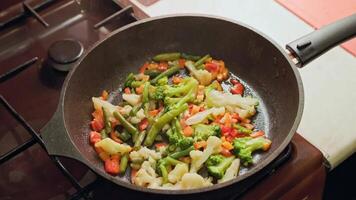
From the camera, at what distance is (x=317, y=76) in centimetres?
118

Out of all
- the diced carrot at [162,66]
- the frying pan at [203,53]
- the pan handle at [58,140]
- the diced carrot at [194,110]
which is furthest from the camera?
the diced carrot at [162,66]

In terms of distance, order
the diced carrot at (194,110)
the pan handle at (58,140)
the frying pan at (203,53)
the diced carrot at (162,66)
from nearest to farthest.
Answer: the pan handle at (58,140) → the frying pan at (203,53) → the diced carrot at (194,110) → the diced carrot at (162,66)

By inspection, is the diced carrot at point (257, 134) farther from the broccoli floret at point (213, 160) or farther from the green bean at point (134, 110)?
the green bean at point (134, 110)

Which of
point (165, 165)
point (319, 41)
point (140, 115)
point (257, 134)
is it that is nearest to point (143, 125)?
point (140, 115)

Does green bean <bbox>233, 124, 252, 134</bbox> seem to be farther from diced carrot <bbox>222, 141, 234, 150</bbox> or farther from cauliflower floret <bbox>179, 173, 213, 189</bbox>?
cauliflower floret <bbox>179, 173, 213, 189</bbox>

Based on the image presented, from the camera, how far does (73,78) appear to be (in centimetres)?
109

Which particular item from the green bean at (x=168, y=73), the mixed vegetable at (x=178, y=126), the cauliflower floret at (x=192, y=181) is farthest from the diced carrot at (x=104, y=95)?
the cauliflower floret at (x=192, y=181)

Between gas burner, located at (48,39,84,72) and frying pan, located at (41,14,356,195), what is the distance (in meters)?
0.08

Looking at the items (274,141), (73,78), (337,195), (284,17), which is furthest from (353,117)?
(73,78)

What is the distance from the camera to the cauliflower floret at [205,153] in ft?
3.30

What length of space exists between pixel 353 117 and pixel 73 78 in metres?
0.57

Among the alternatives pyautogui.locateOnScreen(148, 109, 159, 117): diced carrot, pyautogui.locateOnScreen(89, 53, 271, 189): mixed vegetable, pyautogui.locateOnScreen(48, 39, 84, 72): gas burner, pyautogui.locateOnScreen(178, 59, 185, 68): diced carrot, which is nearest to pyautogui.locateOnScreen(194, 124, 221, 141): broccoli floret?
pyautogui.locateOnScreen(89, 53, 271, 189): mixed vegetable

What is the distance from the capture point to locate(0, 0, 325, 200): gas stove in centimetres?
98

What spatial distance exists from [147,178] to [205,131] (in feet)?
0.51
